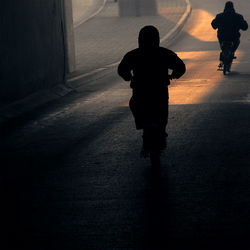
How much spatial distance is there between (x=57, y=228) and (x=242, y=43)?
92.7 ft

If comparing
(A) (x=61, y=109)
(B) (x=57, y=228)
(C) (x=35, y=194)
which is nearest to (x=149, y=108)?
(C) (x=35, y=194)

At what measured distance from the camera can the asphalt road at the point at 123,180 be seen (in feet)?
18.2

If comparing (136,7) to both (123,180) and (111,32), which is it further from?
(123,180)

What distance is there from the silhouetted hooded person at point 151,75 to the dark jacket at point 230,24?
11.6 m

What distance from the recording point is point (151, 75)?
8.06 metres

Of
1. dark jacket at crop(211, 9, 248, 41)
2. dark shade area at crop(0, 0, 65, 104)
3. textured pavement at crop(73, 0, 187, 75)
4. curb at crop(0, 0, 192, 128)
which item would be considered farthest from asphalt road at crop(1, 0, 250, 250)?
textured pavement at crop(73, 0, 187, 75)

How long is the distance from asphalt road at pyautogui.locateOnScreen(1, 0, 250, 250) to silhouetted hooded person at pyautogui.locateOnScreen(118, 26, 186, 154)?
2.15 feet

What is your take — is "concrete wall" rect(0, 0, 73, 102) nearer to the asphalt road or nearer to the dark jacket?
the asphalt road

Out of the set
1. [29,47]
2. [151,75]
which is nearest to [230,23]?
[29,47]

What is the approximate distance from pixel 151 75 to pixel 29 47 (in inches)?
316

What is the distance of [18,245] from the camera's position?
211 inches

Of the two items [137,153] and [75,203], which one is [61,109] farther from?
[75,203]

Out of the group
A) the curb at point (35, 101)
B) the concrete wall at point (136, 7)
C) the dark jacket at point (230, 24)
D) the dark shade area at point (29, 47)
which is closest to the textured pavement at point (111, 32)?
the concrete wall at point (136, 7)

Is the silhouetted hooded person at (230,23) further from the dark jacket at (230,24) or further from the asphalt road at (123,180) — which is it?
the asphalt road at (123,180)
